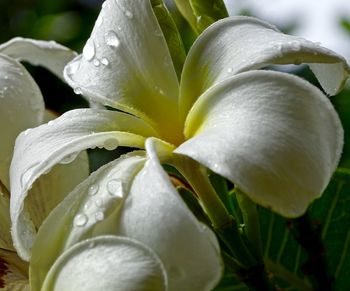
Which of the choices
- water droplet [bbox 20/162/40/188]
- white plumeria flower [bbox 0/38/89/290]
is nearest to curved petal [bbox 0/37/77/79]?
white plumeria flower [bbox 0/38/89/290]

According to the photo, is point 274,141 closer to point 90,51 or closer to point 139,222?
point 139,222

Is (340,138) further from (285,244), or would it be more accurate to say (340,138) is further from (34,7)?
(34,7)

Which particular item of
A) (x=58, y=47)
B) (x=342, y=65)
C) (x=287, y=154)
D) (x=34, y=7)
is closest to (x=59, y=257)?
(x=287, y=154)

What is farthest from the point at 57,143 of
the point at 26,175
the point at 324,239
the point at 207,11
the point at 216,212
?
the point at 324,239

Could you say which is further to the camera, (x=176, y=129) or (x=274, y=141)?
(x=176, y=129)

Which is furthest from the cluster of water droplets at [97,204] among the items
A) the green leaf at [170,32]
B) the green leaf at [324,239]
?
the green leaf at [324,239]

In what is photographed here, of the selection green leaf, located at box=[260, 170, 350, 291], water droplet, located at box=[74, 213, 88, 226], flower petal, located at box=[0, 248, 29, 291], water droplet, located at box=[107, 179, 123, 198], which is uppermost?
water droplet, located at box=[107, 179, 123, 198]

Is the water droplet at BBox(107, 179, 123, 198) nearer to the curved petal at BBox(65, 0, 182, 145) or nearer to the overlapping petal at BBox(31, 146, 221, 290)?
the overlapping petal at BBox(31, 146, 221, 290)
